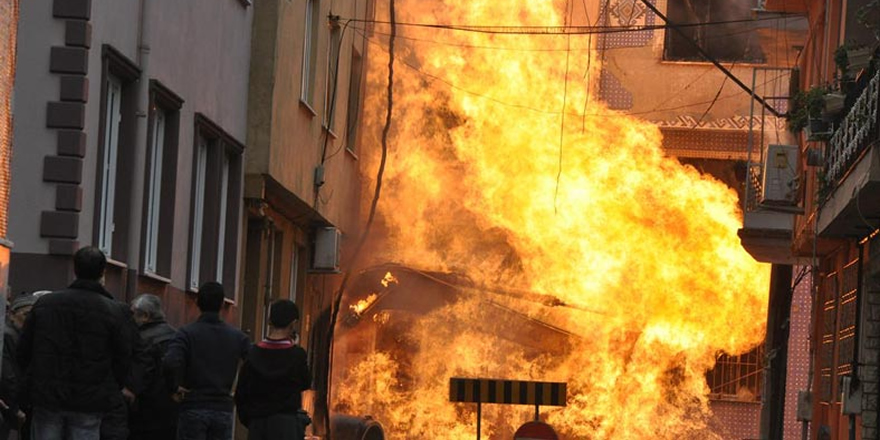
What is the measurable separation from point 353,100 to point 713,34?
782cm

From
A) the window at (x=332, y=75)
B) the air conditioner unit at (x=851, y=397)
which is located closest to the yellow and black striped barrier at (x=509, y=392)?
the air conditioner unit at (x=851, y=397)

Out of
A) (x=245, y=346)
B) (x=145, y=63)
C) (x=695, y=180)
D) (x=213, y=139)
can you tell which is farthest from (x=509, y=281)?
(x=245, y=346)

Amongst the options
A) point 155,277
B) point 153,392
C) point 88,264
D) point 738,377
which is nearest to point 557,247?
point 738,377

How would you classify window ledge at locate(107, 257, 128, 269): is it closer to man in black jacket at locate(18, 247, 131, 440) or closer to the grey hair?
the grey hair

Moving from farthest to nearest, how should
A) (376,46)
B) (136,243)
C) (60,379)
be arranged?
(376,46) < (136,243) < (60,379)

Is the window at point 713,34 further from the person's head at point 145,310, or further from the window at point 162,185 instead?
the person's head at point 145,310

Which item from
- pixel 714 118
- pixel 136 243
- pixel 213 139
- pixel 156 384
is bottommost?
pixel 156 384

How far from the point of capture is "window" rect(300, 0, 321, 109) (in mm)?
24438

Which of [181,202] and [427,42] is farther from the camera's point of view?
[427,42]

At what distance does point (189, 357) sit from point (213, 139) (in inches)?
310

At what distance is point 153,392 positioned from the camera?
12312 millimetres

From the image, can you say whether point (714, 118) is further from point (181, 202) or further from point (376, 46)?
point (181, 202)

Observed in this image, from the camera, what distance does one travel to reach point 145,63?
16.3 m

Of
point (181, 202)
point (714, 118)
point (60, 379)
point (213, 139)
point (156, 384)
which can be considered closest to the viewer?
point (60, 379)
